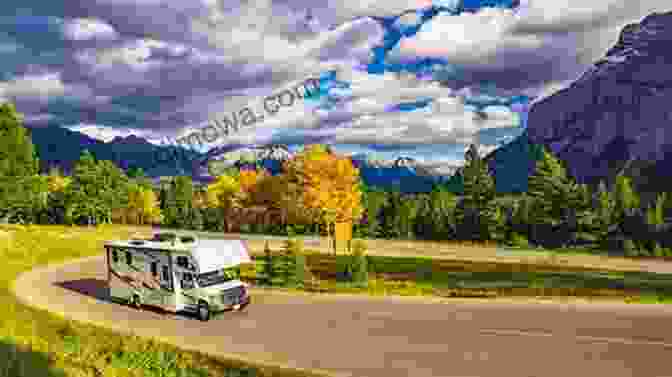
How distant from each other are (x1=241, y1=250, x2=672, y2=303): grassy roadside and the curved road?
167cm

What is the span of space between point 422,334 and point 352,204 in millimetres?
25455

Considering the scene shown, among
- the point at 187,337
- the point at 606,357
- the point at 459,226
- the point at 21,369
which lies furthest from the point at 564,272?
the point at 459,226

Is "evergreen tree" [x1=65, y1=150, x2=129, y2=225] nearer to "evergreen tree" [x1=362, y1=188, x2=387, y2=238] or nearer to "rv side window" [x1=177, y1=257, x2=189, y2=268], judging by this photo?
"evergreen tree" [x1=362, y1=188, x2=387, y2=238]

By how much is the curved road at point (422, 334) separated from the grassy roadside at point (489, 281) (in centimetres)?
167

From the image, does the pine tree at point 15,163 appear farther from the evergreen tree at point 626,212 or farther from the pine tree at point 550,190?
the evergreen tree at point 626,212

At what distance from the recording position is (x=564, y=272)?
30.1 m

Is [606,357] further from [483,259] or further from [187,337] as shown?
[483,259]

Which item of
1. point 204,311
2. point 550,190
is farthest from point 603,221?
point 204,311

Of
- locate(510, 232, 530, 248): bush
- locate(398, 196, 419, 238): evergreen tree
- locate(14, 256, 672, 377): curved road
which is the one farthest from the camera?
locate(398, 196, 419, 238): evergreen tree

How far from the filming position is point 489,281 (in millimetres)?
25875

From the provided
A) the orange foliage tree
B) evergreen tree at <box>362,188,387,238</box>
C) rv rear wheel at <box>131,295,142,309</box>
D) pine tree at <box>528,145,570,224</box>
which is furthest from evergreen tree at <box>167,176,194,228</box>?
rv rear wheel at <box>131,295,142,309</box>

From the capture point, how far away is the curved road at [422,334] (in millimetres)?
11930

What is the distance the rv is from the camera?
1741 cm

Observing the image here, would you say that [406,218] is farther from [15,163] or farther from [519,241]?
[15,163]
